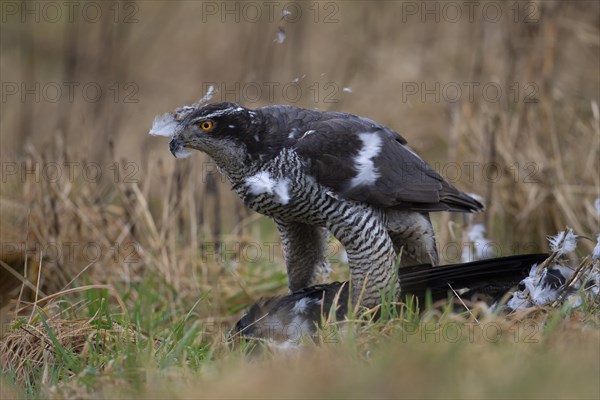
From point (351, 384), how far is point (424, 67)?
7.30m

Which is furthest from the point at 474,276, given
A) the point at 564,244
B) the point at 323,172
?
the point at 323,172

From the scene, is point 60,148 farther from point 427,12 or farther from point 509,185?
point 427,12

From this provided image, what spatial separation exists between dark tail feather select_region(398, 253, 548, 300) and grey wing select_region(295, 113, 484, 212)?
38cm

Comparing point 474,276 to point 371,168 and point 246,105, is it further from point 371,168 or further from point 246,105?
point 246,105

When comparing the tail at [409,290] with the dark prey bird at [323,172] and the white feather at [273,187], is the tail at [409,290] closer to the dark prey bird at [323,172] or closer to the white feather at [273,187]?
the dark prey bird at [323,172]

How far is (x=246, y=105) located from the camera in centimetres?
769

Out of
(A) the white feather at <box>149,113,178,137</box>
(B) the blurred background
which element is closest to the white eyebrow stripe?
(B) the blurred background

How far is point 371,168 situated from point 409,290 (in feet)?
2.30

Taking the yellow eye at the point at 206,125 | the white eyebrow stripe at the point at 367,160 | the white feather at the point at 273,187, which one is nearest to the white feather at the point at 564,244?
the white eyebrow stripe at the point at 367,160

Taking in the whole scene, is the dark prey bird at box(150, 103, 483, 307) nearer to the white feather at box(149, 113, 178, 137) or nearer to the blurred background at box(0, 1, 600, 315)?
the white feather at box(149, 113, 178, 137)

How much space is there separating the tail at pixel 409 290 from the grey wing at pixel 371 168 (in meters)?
0.40

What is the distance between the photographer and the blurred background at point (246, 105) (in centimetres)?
593

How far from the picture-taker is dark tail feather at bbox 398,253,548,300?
4.40 meters

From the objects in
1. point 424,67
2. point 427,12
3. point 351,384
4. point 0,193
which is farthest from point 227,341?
point 427,12
